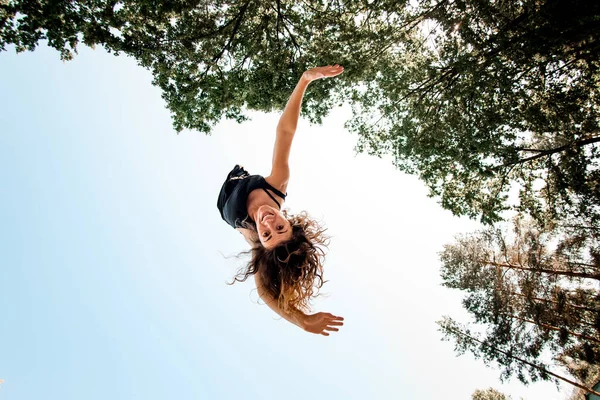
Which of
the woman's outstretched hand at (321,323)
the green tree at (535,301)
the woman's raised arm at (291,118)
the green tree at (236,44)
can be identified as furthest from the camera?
the green tree at (535,301)

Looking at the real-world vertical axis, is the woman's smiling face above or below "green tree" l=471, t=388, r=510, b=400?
above

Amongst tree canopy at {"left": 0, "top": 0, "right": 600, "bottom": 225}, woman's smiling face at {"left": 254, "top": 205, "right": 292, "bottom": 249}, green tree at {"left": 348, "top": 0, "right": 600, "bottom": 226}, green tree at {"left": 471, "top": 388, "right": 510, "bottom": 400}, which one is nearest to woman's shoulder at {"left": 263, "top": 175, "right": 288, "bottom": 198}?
woman's smiling face at {"left": 254, "top": 205, "right": 292, "bottom": 249}

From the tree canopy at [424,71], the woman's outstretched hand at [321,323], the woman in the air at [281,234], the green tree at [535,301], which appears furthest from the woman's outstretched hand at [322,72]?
the green tree at [535,301]

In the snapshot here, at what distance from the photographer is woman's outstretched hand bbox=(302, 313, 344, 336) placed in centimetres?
304

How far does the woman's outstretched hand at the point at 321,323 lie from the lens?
3.04m

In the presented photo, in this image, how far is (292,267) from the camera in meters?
3.81

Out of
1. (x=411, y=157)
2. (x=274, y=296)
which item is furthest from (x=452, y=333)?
(x=274, y=296)

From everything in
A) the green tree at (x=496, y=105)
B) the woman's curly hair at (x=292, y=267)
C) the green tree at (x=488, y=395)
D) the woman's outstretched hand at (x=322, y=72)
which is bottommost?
the green tree at (x=488, y=395)

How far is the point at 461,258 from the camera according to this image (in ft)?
36.9

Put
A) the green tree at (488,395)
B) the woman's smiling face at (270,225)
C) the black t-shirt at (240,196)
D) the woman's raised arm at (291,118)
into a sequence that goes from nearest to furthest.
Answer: the woman's smiling face at (270,225)
the woman's raised arm at (291,118)
the black t-shirt at (240,196)
the green tree at (488,395)

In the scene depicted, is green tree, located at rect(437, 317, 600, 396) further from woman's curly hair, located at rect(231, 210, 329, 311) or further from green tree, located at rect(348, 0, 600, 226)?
woman's curly hair, located at rect(231, 210, 329, 311)

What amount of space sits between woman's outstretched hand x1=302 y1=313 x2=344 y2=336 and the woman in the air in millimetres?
425

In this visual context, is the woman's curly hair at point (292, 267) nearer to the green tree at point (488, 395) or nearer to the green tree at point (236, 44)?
the green tree at point (236, 44)

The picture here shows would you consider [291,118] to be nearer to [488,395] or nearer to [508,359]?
[508,359]
